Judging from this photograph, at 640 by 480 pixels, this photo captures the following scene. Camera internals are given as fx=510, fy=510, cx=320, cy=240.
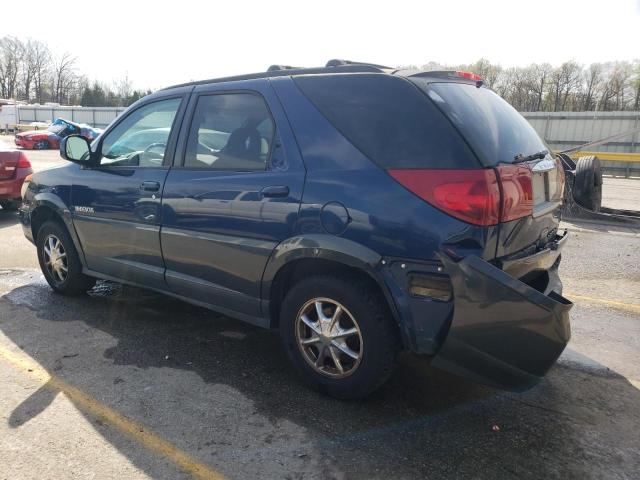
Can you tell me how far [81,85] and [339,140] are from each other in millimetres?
92785

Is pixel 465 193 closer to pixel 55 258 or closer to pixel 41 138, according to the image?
pixel 55 258

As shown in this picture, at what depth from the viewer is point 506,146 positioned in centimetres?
275

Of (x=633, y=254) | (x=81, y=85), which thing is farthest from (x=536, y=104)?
(x=81, y=85)

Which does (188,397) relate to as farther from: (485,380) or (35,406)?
(485,380)

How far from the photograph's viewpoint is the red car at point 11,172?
8461 mm

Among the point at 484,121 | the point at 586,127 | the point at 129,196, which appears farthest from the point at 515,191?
the point at 586,127

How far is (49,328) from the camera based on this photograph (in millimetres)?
4109

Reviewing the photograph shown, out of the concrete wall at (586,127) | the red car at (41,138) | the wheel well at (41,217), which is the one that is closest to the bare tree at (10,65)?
the red car at (41,138)

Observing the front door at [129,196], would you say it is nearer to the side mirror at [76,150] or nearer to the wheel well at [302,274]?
the side mirror at [76,150]

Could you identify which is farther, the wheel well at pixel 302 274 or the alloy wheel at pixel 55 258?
the alloy wheel at pixel 55 258

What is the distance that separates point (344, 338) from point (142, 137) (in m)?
2.41

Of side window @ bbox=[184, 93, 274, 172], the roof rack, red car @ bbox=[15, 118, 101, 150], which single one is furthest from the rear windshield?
red car @ bbox=[15, 118, 101, 150]

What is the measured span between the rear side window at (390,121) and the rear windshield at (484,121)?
0.07 metres

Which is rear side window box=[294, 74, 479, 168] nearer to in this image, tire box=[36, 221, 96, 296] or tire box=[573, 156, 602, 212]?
tire box=[36, 221, 96, 296]
